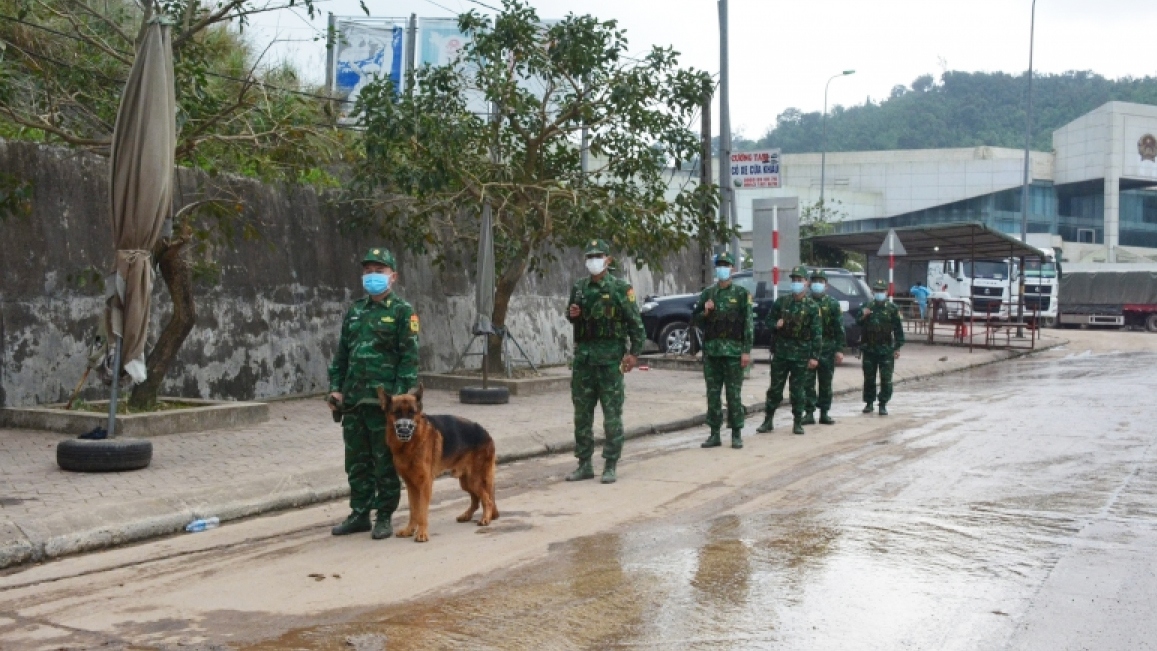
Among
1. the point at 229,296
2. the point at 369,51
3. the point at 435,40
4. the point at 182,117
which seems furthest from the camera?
the point at 435,40

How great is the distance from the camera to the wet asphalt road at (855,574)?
5.16 m

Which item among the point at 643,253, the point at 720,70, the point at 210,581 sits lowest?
the point at 210,581

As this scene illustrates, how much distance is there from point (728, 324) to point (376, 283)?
17.3ft

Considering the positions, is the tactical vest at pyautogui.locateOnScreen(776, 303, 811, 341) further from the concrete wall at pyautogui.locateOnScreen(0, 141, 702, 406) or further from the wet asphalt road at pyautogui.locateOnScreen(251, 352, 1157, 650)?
the concrete wall at pyautogui.locateOnScreen(0, 141, 702, 406)

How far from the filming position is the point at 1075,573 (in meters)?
6.35

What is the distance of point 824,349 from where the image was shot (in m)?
14.1

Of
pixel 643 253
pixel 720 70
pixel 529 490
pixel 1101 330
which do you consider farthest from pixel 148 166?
pixel 1101 330

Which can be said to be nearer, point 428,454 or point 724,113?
point 428,454

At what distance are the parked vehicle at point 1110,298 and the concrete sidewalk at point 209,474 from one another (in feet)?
114

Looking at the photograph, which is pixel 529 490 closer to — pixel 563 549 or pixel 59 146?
pixel 563 549

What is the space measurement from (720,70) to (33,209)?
12.9 m

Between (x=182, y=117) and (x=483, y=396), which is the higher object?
(x=182, y=117)

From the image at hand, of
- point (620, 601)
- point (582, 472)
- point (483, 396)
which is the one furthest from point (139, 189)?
point (483, 396)

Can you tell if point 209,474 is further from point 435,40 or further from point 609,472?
point 435,40
